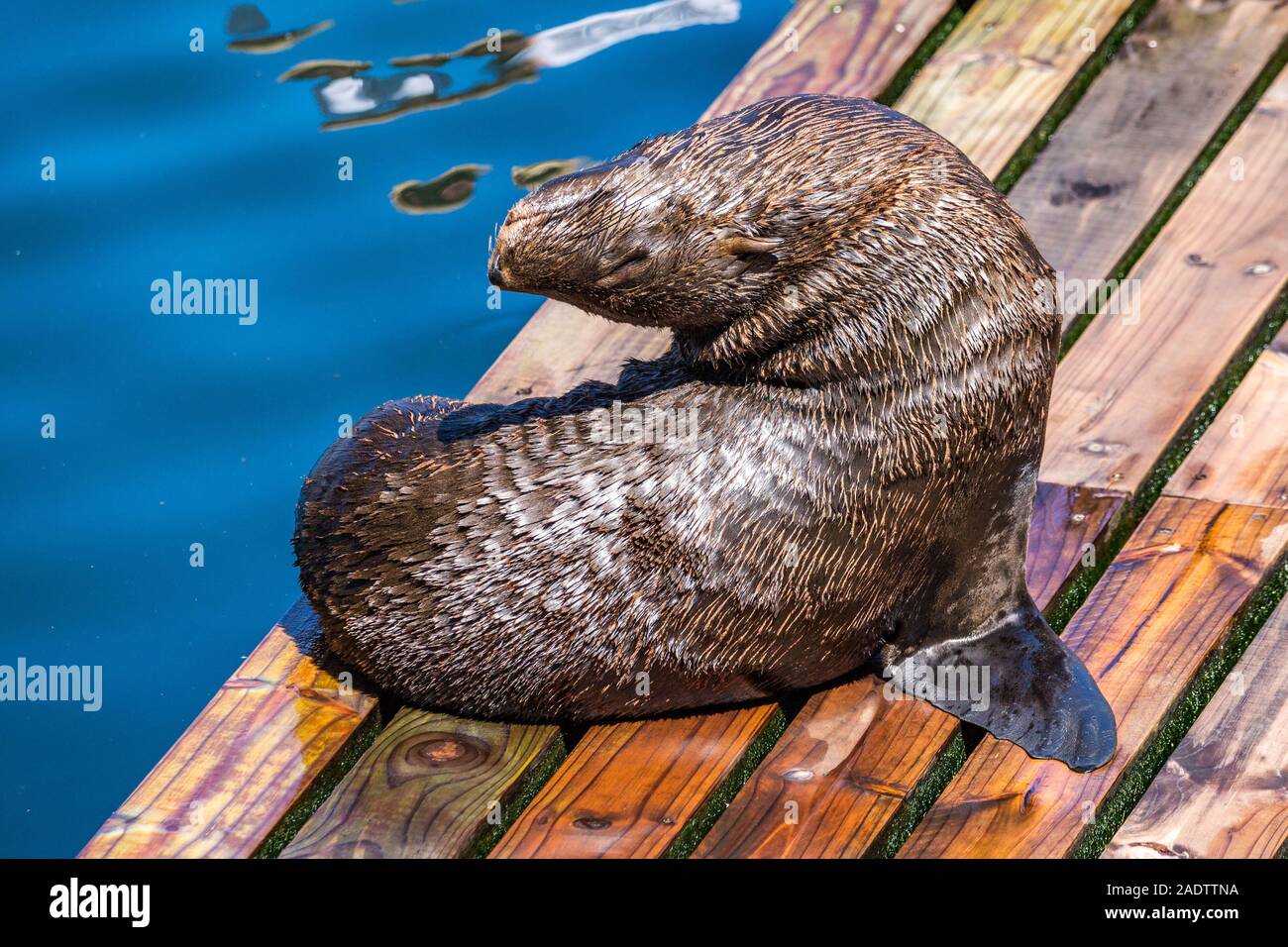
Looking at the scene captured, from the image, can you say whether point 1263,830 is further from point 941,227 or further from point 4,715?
point 4,715

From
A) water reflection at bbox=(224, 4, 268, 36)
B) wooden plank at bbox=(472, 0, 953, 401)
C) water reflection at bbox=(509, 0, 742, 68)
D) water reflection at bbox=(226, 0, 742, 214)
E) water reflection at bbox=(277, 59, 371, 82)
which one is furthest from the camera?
water reflection at bbox=(224, 4, 268, 36)

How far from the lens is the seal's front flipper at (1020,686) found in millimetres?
4516

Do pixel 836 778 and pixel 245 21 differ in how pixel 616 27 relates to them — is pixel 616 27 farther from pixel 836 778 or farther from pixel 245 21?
pixel 836 778

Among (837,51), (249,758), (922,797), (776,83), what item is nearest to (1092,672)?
(922,797)

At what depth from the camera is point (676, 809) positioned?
4.44 m

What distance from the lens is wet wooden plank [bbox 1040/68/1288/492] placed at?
5422 millimetres

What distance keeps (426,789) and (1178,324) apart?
2803 millimetres

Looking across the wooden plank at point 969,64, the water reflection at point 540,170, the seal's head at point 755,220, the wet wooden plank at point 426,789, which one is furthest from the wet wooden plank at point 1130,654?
the water reflection at point 540,170

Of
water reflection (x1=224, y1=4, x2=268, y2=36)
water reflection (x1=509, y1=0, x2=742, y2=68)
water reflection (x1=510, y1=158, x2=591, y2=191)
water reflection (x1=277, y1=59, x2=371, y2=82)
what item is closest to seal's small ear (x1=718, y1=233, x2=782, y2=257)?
water reflection (x1=510, y1=158, x2=591, y2=191)

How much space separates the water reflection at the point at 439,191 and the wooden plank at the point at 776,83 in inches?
44.3

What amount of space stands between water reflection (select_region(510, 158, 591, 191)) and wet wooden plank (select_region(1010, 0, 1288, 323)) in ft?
6.23

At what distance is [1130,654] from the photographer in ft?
15.8

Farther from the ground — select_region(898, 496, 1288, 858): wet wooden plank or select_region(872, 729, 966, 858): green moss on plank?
select_region(898, 496, 1288, 858): wet wooden plank

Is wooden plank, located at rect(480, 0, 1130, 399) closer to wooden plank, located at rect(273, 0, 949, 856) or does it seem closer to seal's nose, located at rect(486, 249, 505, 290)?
wooden plank, located at rect(273, 0, 949, 856)
